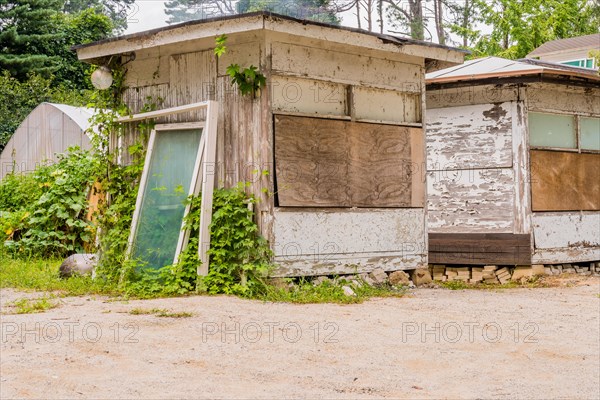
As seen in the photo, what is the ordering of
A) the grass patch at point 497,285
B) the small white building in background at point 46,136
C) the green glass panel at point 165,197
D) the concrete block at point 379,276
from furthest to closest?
the small white building in background at point 46,136 → the grass patch at point 497,285 → the concrete block at point 379,276 → the green glass panel at point 165,197

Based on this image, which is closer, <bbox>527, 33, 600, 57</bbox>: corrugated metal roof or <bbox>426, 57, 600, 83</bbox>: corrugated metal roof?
<bbox>426, 57, 600, 83</bbox>: corrugated metal roof

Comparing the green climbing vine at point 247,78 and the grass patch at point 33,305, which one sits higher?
the green climbing vine at point 247,78

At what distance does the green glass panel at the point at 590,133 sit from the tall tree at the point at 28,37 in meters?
19.7

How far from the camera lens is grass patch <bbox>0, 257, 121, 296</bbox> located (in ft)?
31.4

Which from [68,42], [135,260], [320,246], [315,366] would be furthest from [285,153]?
[68,42]

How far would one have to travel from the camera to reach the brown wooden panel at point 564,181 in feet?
41.5

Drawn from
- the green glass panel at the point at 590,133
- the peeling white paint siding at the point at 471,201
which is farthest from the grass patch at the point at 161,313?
the green glass panel at the point at 590,133

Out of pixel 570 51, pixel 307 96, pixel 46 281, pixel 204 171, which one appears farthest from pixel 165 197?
pixel 570 51

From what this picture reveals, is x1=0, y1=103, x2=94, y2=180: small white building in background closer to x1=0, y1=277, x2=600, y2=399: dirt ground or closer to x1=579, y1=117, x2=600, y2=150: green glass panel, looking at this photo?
x1=0, y1=277, x2=600, y2=399: dirt ground

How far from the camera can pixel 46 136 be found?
17.7 meters

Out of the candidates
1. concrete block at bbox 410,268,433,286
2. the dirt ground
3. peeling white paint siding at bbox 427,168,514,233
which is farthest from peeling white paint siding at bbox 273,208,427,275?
peeling white paint siding at bbox 427,168,514,233

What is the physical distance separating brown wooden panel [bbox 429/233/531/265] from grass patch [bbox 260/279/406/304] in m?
2.85

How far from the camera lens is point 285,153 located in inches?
376

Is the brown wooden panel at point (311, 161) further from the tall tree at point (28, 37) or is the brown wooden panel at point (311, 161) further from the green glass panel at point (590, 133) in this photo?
the tall tree at point (28, 37)
